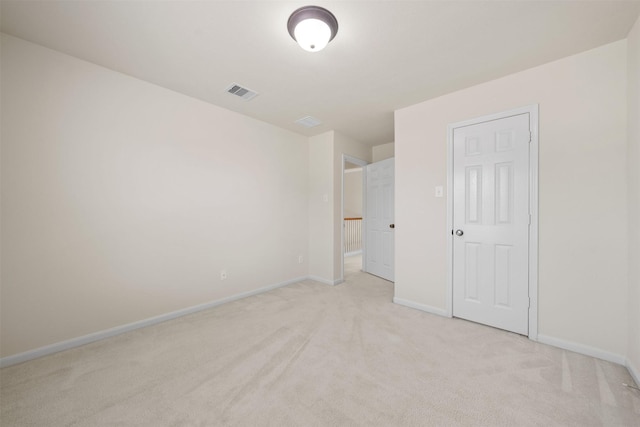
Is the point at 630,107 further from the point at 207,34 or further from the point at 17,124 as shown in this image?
the point at 17,124

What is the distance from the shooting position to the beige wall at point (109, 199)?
1934 millimetres

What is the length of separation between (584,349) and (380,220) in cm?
285

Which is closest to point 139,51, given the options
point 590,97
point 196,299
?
point 196,299

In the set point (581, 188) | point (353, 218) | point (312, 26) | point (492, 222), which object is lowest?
point (353, 218)

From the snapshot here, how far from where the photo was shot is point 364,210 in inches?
190

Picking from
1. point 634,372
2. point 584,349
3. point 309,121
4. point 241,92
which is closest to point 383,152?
point 309,121

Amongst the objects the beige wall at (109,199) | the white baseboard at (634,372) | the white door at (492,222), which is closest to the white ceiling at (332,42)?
the beige wall at (109,199)

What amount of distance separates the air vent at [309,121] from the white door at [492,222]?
5.91 feet

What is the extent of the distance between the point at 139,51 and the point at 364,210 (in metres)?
3.85

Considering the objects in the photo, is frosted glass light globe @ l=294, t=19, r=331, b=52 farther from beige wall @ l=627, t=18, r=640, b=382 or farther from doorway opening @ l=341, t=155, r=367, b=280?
doorway opening @ l=341, t=155, r=367, b=280

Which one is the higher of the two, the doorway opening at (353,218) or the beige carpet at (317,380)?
the doorway opening at (353,218)

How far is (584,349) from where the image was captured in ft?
6.70

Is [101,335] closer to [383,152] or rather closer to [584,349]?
[584,349]

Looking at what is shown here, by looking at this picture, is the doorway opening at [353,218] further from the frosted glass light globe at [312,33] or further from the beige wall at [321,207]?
the frosted glass light globe at [312,33]
